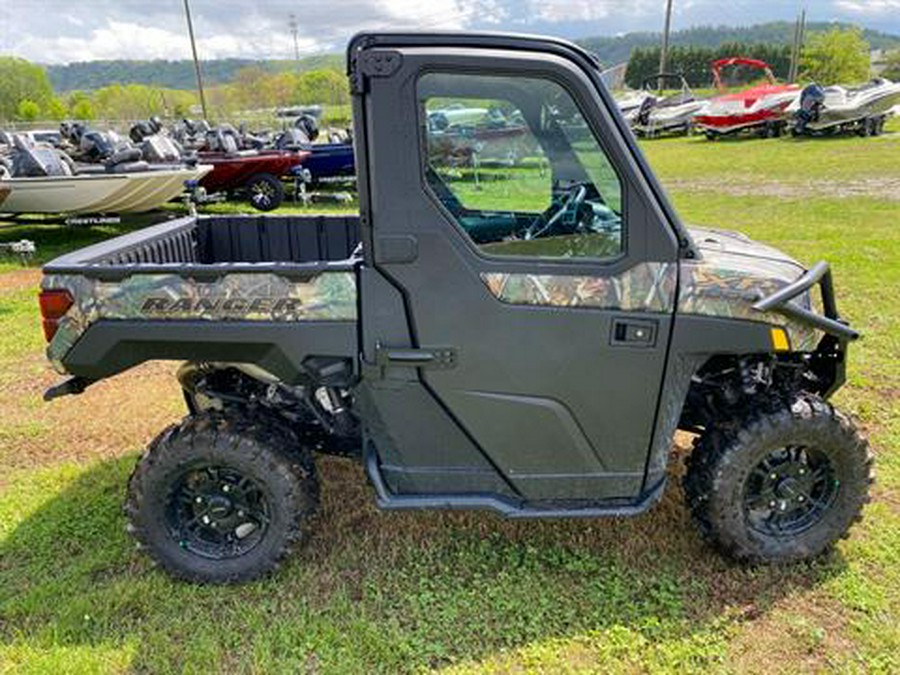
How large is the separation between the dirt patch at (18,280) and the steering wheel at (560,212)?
7.24 meters

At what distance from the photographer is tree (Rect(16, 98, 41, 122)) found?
6184 centimetres

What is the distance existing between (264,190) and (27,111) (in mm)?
62382

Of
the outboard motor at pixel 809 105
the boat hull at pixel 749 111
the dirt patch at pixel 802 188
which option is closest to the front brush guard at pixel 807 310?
the dirt patch at pixel 802 188

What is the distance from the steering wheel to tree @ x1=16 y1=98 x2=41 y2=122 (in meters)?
71.6

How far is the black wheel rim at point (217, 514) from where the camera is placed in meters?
2.91

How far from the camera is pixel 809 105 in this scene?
74.1 feet

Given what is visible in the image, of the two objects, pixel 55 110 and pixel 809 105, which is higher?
pixel 809 105

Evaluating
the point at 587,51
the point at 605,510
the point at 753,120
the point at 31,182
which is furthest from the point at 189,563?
the point at 753,120

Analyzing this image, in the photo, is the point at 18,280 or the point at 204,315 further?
the point at 18,280

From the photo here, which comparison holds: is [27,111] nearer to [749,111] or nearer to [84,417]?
[749,111]

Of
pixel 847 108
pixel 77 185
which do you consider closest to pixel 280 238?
pixel 77 185

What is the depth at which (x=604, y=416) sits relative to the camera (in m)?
2.67

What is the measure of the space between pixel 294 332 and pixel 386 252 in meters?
0.50

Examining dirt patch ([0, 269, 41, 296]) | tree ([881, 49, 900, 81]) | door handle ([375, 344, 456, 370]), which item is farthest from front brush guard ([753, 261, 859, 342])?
tree ([881, 49, 900, 81])
